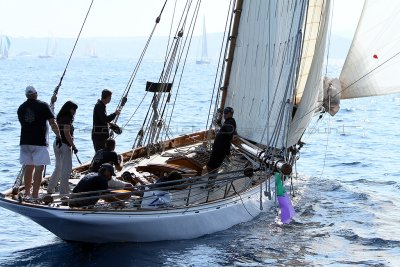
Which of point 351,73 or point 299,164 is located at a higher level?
point 351,73

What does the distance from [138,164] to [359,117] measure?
44660mm

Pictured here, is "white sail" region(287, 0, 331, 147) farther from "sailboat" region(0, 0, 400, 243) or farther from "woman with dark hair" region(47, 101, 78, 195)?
"woman with dark hair" region(47, 101, 78, 195)

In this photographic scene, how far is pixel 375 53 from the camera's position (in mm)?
18859

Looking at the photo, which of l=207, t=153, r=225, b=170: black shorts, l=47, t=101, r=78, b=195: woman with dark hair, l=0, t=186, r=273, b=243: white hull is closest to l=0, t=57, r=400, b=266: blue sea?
l=0, t=186, r=273, b=243: white hull

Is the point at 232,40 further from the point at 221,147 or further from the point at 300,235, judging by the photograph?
the point at 300,235

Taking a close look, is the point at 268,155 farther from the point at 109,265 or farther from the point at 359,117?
the point at 359,117

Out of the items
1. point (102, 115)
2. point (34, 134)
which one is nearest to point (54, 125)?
point (34, 134)

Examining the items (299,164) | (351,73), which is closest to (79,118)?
(299,164)

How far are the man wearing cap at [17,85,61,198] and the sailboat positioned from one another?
581mm

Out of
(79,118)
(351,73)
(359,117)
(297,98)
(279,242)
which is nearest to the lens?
(279,242)

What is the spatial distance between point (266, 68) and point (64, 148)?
228 inches

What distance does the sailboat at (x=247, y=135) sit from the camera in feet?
52.6

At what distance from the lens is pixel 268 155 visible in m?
17.9

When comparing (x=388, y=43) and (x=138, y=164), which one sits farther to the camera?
(x=138, y=164)
